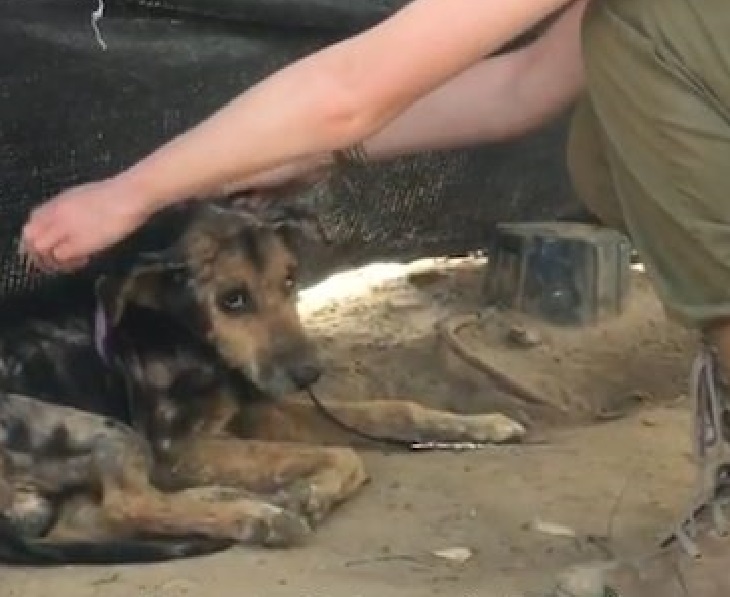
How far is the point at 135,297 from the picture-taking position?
3166 millimetres

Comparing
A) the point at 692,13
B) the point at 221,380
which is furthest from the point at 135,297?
the point at 692,13

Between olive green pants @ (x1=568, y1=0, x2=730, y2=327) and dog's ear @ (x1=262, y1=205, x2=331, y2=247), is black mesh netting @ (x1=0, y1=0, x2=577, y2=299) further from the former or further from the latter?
olive green pants @ (x1=568, y1=0, x2=730, y2=327)

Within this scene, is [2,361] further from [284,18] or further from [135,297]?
[284,18]

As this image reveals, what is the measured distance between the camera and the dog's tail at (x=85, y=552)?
2.79 meters

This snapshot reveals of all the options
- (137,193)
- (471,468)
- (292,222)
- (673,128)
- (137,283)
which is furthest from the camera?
(292,222)

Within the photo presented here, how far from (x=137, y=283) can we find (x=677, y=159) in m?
1.19

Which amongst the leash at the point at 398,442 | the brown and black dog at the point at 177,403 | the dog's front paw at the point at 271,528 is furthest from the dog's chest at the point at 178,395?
the dog's front paw at the point at 271,528

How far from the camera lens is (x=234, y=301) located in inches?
127

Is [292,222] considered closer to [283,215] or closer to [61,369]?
[283,215]

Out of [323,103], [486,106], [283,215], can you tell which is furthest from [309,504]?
[323,103]

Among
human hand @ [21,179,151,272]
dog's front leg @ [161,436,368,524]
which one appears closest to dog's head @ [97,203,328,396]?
dog's front leg @ [161,436,368,524]

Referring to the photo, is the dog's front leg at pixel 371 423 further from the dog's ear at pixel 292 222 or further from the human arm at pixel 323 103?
the human arm at pixel 323 103

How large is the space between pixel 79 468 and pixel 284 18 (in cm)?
121

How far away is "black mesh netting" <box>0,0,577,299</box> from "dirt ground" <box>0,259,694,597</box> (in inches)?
6.0
